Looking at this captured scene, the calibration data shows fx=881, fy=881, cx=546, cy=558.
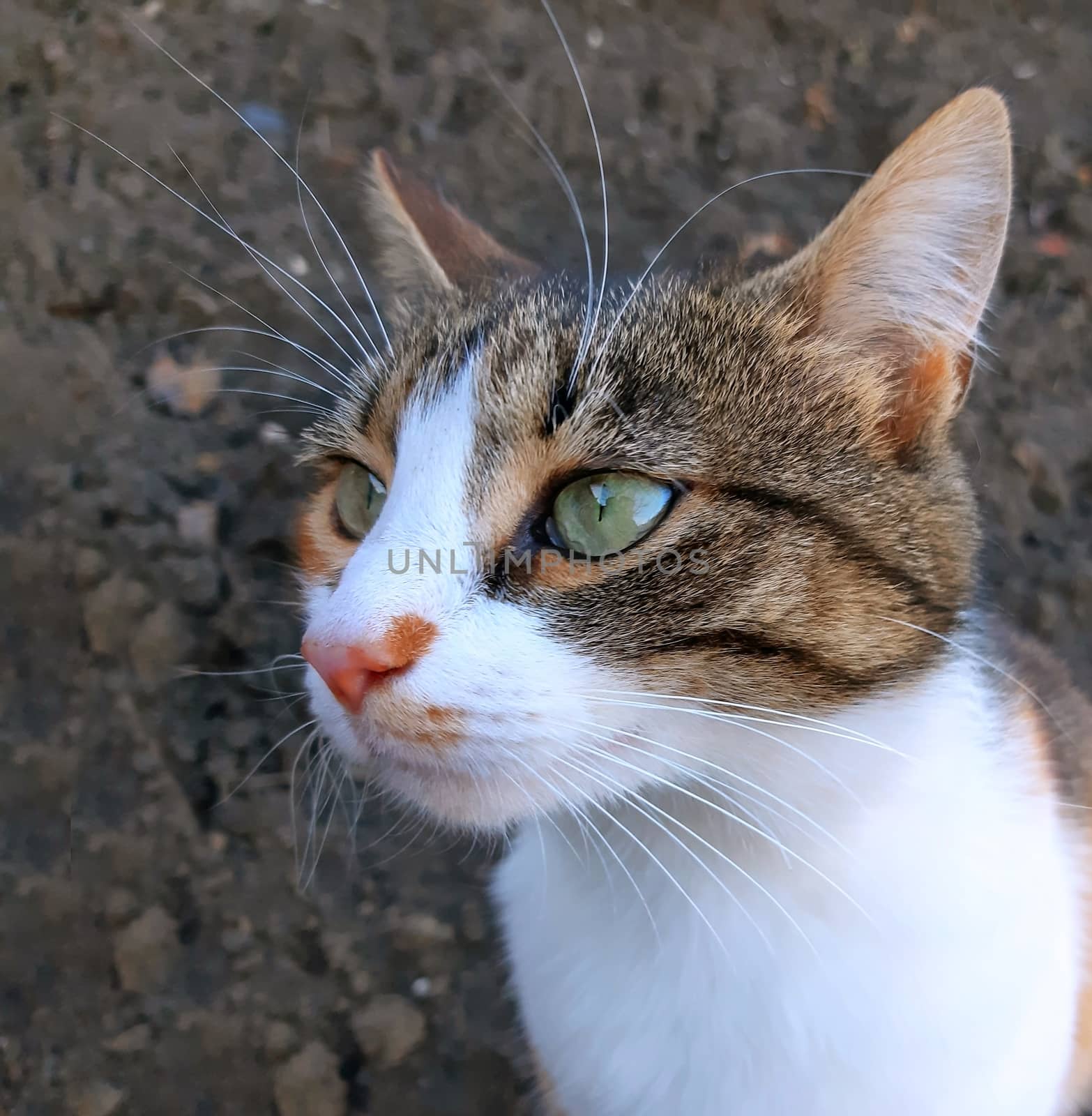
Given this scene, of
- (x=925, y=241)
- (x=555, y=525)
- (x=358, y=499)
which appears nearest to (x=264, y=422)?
(x=358, y=499)

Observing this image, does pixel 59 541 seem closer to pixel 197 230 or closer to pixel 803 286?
pixel 197 230

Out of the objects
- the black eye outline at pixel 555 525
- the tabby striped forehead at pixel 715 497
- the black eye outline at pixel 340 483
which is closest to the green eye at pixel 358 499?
the black eye outline at pixel 340 483

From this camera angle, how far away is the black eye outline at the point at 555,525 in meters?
0.93

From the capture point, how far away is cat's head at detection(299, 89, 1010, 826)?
85 centimetres

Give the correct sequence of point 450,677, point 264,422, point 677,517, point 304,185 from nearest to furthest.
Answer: point 450,677, point 677,517, point 304,185, point 264,422

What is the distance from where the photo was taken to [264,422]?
2135mm

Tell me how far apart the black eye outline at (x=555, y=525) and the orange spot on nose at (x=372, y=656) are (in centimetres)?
17

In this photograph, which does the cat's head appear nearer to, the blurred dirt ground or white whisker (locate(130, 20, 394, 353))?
white whisker (locate(130, 20, 394, 353))

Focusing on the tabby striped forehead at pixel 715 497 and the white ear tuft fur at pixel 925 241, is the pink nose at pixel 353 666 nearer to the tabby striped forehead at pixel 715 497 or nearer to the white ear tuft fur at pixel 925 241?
the tabby striped forehead at pixel 715 497

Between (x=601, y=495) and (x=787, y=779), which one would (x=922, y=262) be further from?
(x=787, y=779)

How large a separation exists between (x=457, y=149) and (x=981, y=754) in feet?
6.72

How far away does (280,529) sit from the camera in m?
2.04

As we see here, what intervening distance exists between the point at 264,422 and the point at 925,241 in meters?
1.61

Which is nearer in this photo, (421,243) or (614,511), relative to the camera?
(614,511)
